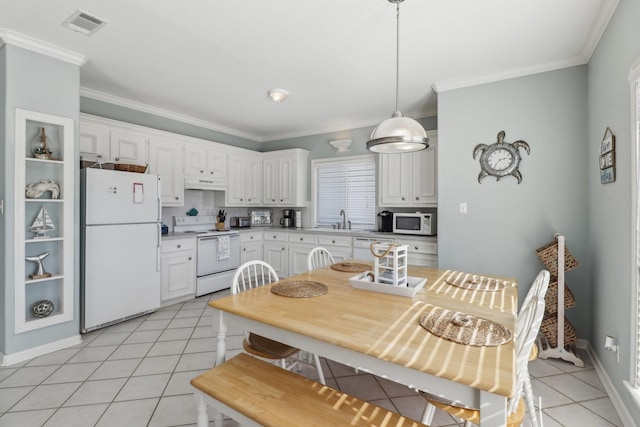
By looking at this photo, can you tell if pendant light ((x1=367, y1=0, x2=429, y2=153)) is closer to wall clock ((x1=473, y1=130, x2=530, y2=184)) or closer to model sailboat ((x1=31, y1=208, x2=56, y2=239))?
wall clock ((x1=473, y1=130, x2=530, y2=184))

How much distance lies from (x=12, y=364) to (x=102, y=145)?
87.7 inches

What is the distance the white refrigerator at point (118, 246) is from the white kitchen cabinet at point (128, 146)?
0.54 meters

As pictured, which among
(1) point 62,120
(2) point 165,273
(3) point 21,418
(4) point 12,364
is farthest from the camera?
(2) point 165,273

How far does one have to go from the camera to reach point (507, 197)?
2.95 metres

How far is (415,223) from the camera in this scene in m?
3.83

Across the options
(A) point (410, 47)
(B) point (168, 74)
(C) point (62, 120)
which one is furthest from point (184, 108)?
(A) point (410, 47)

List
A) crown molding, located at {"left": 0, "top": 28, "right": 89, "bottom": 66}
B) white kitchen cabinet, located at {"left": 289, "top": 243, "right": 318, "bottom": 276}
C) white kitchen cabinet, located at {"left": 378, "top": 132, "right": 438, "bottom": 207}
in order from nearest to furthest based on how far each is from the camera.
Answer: crown molding, located at {"left": 0, "top": 28, "right": 89, "bottom": 66}, white kitchen cabinet, located at {"left": 378, "top": 132, "right": 438, "bottom": 207}, white kitchen cabinet, located at {"left": 289, "top": 243, "right": 318, "bottom": 276}

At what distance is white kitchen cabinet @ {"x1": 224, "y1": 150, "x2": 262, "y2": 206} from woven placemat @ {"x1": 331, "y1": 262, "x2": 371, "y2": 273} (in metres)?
2.86

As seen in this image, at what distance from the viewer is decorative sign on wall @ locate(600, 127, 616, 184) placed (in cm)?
200

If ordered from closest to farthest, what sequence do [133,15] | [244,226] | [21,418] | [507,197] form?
[21,418], [133,15], [507,197], [244,226]

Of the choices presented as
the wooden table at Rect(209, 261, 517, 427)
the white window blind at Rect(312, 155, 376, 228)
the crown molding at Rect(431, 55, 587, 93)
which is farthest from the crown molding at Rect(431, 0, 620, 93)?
the wooden table at Rect(209, 261, 517, 427)

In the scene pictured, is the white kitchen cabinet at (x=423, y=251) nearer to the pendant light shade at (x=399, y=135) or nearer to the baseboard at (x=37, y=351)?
the pendant light shade at (x=399, y=135)

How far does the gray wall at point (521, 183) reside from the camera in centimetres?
270

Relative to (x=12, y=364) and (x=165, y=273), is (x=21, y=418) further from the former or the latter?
(x=165, y=273)
